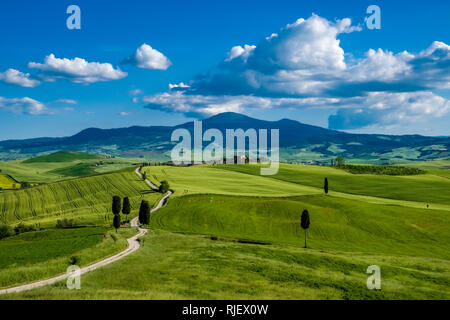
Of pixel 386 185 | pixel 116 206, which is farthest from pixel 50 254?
pixel 386 185

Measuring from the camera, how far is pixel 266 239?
2990 inches

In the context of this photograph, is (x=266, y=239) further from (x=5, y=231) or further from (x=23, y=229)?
(x=5, y=231)

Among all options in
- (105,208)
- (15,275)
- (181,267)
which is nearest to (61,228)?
(105,208)

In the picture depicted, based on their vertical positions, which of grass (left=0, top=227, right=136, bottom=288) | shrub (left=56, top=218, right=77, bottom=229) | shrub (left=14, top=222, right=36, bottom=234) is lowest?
shrub (left=14, top=222, right=36, bottom=234)

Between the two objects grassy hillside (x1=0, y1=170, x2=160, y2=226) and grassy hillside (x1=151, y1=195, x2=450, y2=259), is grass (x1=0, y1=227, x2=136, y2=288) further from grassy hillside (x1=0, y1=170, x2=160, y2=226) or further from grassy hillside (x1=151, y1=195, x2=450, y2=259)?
grassy hillside (x1=0, y1=170, x2=160, y2=226)

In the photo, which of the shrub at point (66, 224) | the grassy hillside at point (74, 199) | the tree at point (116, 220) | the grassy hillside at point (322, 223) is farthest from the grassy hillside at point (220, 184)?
the tree at point (116, 220)

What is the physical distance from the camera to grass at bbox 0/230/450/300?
107 ft

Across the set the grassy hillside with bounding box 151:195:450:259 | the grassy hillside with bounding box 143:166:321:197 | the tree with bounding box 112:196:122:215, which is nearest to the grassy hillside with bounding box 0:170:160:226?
the tree with bounding box 112:196:122:215

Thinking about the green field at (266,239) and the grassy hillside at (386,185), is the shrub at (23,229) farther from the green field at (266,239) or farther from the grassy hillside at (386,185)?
the grassy hillside at (386,185)

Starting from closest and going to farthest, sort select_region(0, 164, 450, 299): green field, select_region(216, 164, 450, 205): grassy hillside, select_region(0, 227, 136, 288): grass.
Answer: select_region(0, 164, 450, 299): green field → select_region(0, 227, 136, 288): grass → select_region(216, 164, 450, 205): grassy hillside

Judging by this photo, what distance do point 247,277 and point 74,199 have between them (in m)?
119

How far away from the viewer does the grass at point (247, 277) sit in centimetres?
3259

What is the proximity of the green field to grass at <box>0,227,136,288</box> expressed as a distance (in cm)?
599

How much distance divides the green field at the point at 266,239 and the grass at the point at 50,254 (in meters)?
5.99
